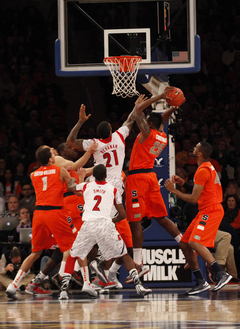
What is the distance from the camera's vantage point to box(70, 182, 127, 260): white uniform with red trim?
8133mm

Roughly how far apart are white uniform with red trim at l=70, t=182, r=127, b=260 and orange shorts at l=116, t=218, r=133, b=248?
3.41ft

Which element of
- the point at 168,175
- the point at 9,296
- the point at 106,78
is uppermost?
the point at 106,78

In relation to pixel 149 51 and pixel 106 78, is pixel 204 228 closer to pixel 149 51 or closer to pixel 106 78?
pixel 149 51

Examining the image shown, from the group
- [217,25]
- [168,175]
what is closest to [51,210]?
[168,175]

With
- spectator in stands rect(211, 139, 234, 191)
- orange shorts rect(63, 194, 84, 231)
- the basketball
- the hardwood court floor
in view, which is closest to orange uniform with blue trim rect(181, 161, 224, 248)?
the hardwood court floor

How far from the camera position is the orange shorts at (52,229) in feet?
28.5

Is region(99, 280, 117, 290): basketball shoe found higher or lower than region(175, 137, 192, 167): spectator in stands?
lower

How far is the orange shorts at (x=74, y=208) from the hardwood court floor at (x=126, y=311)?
1252mm

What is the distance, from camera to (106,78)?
17531mm

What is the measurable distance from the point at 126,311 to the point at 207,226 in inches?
80.4

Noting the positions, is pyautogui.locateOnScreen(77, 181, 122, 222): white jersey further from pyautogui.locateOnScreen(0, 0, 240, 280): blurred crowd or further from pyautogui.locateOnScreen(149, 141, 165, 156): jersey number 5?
pyautogui.locateOnScreen(0, 0, 240, 280): blurred crowd

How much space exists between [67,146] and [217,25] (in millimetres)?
9177

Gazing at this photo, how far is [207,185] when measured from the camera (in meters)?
8.60

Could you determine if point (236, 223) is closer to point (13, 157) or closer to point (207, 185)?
point (207, 185)
